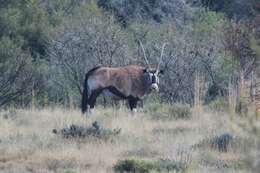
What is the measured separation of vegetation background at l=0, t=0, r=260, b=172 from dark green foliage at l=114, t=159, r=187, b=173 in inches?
3.9

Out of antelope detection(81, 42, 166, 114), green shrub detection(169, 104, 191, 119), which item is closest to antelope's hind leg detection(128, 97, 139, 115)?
antelope detection(81, 42, 166, 114)

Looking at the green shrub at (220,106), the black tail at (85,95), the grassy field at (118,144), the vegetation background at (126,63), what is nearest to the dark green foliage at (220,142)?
the grassy field at (118,144)

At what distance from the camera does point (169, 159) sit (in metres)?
12.5

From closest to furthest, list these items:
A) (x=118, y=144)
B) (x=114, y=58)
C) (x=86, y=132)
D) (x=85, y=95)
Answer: (x=118, y=144) → (x=86, y=132) → (x=85, y=95) → (x=114, y=58)

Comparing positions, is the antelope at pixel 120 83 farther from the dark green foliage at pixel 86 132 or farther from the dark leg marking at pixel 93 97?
the dark green foliage at pixel 86 132

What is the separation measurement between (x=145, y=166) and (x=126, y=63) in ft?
47.4

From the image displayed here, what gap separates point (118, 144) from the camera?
1405 centimetres

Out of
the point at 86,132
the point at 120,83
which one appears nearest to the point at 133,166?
the point at 86,132

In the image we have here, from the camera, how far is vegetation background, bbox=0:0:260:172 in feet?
43.7

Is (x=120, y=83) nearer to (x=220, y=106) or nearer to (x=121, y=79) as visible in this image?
(x=121, y=79)

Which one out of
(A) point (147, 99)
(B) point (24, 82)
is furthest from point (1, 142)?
(A) point (147, 99)

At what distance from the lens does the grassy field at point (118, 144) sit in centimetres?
1228

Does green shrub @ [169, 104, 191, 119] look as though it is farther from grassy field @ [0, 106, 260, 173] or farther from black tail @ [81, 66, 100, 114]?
black tail @ [81, 66, 100, 114]

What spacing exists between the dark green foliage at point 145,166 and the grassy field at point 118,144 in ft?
0.42
